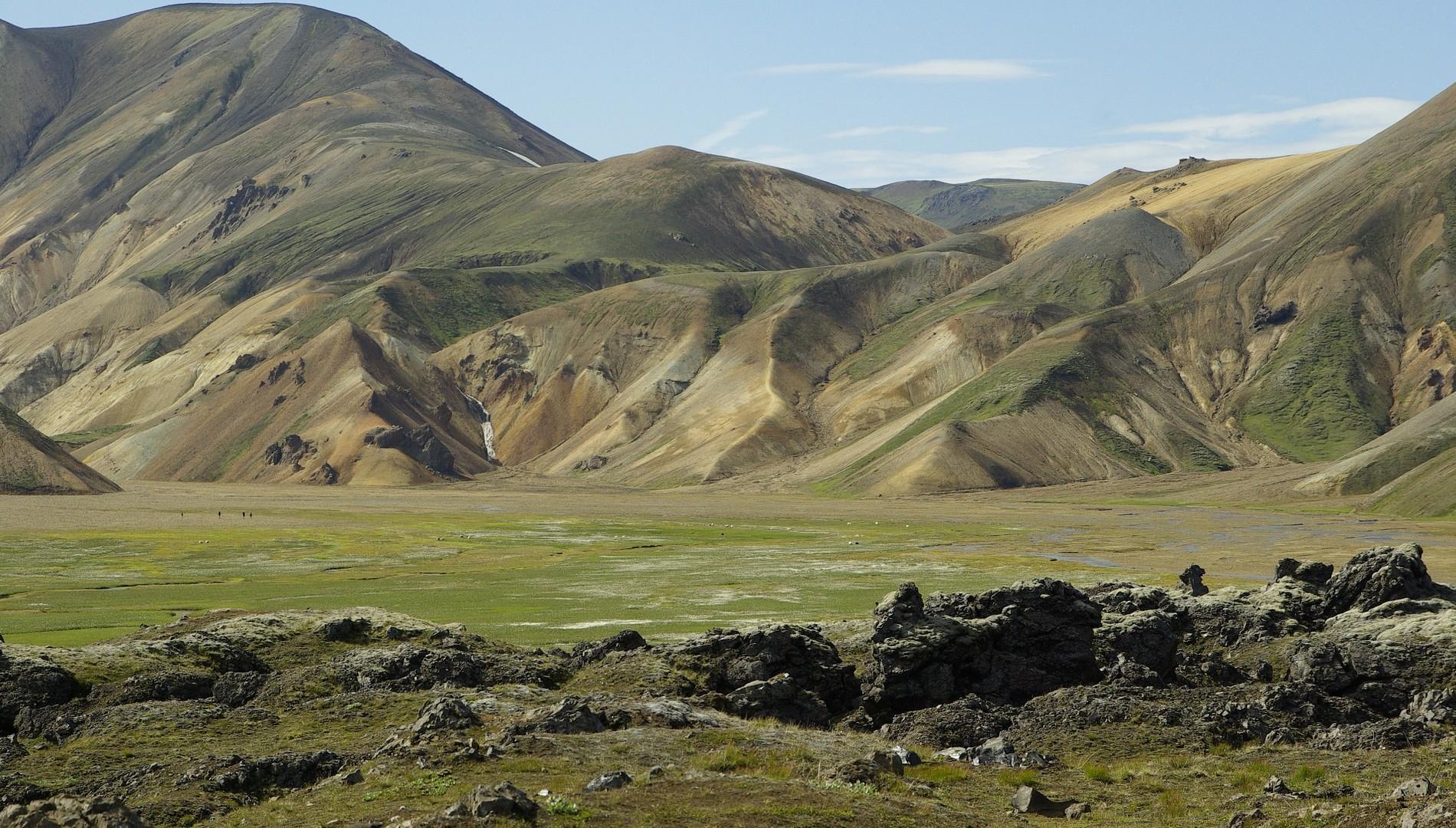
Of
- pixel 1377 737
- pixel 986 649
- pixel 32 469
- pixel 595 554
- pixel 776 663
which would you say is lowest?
pixel 595 554

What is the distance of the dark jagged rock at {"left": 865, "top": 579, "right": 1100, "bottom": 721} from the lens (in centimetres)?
3859

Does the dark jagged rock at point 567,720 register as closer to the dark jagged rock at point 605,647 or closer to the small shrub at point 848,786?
the small shrub at point 848,786

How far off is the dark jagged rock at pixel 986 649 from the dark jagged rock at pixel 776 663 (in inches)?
44.5

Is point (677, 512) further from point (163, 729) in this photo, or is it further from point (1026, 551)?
point (163, 729)

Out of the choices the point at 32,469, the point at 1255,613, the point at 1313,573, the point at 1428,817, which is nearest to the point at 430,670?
the point at 1428,817

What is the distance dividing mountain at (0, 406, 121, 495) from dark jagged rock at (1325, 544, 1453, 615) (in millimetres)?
183922

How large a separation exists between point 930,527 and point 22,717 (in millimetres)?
124707

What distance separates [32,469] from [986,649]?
A: 608 feet

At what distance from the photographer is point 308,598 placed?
77.1 metres

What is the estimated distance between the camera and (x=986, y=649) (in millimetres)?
40188

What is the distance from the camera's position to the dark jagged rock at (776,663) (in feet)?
129

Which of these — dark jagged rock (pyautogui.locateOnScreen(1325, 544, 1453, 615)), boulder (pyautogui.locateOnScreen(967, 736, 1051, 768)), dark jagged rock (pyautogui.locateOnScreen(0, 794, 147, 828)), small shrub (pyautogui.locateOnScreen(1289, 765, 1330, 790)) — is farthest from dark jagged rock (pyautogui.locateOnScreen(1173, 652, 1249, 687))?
dark jagged rock (pyautogui.locateOnScreen(0, 794, 147, 828))

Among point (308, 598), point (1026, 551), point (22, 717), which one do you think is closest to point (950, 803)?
point (22, 717)

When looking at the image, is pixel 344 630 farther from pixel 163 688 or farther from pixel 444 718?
pixel 444 718
